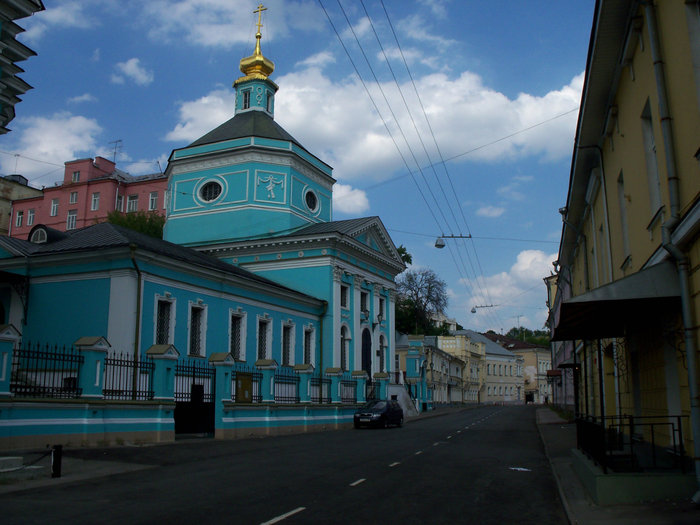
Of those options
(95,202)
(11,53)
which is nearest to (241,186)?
(11,53)

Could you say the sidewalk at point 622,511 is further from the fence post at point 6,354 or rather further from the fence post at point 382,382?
the fence post at point 382,382

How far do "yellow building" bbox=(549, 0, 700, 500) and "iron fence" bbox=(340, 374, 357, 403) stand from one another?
684 inches

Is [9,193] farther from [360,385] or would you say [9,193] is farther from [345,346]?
[360,385]

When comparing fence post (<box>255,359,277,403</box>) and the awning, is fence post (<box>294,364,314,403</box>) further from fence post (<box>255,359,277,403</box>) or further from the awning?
the awning

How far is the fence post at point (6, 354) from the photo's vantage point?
13.2 m

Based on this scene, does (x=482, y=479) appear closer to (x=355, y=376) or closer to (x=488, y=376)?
(x=355, y=376)

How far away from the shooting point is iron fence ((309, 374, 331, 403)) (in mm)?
27884

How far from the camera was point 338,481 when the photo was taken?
1046 cm

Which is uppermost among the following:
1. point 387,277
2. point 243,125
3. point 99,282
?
point 243,125

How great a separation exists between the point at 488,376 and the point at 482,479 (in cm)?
8255

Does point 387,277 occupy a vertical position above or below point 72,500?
above

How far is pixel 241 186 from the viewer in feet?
120

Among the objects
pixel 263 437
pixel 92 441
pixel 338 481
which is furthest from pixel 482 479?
pixel 263 437

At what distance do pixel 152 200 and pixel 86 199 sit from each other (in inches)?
227
